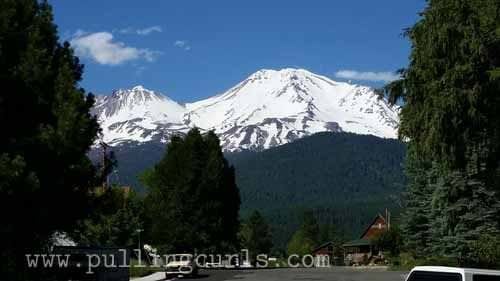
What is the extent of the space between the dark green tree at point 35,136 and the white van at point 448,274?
332 inches

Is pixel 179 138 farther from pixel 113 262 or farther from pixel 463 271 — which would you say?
pixel 463 271

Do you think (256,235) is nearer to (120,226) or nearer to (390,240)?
(390,240)

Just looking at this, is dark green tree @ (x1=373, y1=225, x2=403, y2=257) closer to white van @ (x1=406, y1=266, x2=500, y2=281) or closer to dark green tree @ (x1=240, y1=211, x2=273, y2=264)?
white van @ (x1=406, y1=266, x2=500, y2=281)

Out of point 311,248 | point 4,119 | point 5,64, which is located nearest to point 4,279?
point 4,119

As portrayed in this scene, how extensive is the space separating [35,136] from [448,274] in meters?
10.0

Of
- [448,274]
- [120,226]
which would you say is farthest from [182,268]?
[448,274]

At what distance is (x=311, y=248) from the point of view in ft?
581

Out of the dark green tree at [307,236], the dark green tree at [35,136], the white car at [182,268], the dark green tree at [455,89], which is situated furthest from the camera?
the dark green tree at [307,236]

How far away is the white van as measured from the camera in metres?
12.0

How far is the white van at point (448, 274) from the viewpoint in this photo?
1198 centimetres

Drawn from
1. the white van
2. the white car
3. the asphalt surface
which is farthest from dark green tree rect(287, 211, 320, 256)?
the white van

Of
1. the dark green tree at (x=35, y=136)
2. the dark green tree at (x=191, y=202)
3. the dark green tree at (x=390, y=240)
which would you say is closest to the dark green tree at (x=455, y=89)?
the dark green tree at (x=35, y=136)

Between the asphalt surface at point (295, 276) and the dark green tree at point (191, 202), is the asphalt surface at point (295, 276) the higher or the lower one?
the lower one

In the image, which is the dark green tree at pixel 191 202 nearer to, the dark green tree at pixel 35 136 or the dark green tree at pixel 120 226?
the dark green tree at pixel 120 226
